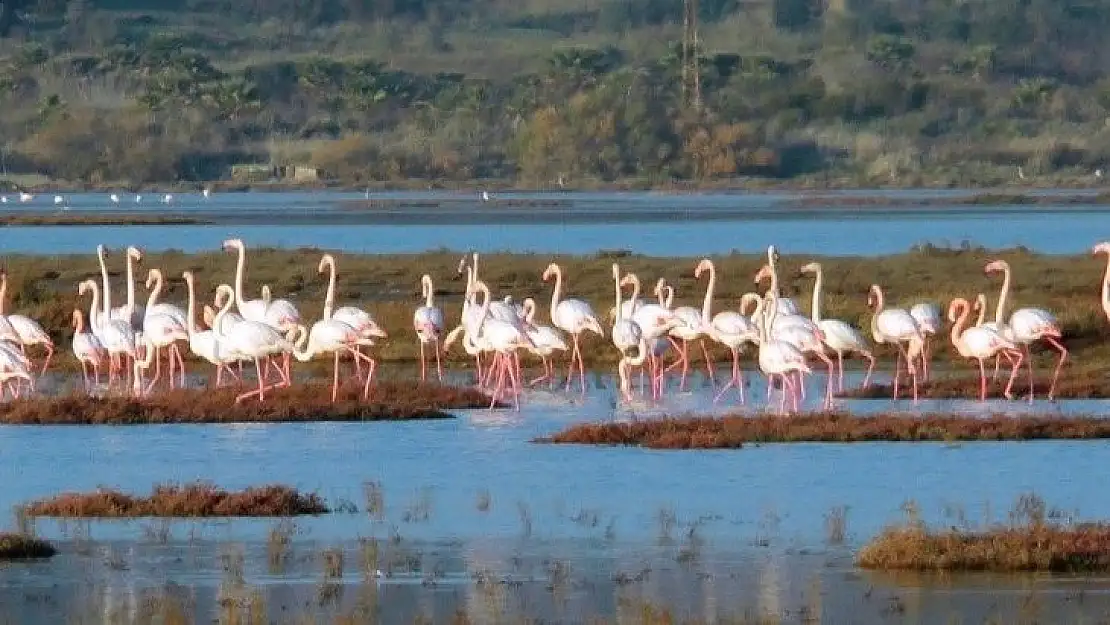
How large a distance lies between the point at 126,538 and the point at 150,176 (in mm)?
108825

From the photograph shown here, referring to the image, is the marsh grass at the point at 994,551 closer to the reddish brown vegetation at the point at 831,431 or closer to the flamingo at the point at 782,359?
the reddish brown vegetation at the point at 831,431

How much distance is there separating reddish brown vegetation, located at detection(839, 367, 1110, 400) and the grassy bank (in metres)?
3.18

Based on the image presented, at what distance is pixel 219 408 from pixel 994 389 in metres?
7.08

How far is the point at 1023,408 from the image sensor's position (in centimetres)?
2348

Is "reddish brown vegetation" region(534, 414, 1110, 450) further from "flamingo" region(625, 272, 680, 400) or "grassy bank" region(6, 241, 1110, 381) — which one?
"grassy bank" region(6, 241, 1110, 381)

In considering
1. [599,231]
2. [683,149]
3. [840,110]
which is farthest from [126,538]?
[840,110]

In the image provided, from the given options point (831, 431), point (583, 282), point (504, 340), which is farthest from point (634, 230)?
point (831, 431)

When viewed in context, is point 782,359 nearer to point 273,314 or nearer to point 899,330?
point 899,330

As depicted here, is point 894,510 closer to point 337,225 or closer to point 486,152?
point 337,225

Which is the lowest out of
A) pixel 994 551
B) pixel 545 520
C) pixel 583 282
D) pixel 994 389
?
pixel 583 282

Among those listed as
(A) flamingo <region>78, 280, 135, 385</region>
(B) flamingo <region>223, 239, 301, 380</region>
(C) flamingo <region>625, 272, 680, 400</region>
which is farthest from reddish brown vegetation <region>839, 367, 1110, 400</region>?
(A) flamingo <region>78, 280, 135, 385</region>

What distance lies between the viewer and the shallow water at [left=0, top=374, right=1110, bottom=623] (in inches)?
537

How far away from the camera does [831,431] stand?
68.9ft

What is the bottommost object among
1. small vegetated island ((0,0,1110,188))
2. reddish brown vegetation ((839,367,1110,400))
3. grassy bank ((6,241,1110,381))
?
small vegetated island ((0,0,1110,188))
